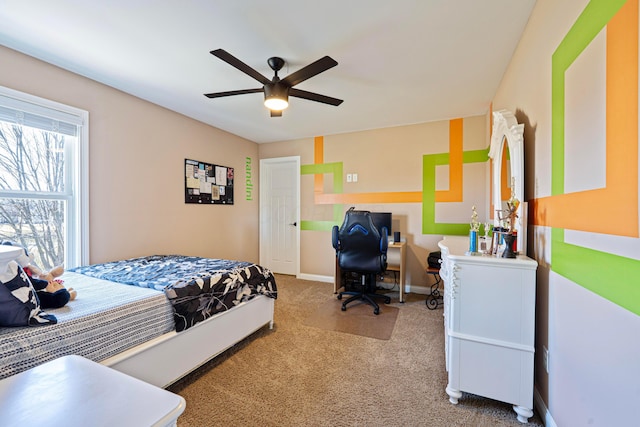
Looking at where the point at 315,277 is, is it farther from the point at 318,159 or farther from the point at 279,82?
the point at 279,82

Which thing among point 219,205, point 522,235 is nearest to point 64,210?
point 219,205

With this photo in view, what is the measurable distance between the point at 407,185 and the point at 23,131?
3.94 meters

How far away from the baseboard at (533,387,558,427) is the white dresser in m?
0.07

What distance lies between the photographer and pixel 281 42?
1914mm

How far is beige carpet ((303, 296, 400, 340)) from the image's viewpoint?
2516 millimetres

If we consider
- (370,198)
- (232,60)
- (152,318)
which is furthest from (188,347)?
(370,198)

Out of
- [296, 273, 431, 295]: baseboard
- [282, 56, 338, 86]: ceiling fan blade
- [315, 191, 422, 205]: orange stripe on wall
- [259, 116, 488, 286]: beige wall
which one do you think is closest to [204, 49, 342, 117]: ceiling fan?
[282, 56, 338, 86]: ceiling fan blade

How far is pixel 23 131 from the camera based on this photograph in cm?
213

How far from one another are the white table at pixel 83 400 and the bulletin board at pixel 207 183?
2.82 metres

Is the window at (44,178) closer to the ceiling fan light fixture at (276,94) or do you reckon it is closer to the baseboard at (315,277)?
the ceiling fan light fixture at (276,94)

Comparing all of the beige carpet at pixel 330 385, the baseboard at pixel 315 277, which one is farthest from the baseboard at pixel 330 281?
the beige carpet at pixel 330 385

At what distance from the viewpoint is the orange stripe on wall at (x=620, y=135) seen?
82 cm

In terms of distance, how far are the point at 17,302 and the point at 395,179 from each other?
3643 millimetres

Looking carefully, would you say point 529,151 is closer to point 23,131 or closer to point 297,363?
point 297,363
